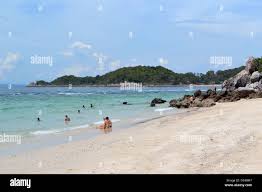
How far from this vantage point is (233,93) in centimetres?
6303

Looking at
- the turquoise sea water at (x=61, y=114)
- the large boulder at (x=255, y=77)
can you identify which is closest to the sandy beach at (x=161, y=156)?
the turquoise sea water at (x=61, y=114)

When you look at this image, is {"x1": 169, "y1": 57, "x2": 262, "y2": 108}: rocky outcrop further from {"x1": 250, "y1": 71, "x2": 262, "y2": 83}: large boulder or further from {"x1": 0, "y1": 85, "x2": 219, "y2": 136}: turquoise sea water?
{"x1": 0, "y1": 85, "x2": 219, "y2": 136}: turquoise sea water

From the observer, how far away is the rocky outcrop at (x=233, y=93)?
59.0 meters

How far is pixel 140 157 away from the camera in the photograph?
16703 millimetres

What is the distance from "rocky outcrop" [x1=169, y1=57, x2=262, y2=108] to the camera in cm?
5897

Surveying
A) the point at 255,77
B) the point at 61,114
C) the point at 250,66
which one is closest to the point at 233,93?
the point at 61,114

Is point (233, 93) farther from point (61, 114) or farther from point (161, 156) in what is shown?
point (161, 156)

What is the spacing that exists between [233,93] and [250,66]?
31.6 meters

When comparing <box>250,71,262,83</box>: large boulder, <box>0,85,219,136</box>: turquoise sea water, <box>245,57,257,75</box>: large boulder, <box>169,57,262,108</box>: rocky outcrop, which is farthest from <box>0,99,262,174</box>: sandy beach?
<box>245,57,257,75</box>: large boulder

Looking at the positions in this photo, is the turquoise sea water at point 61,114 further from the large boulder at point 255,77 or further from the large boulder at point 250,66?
the large boulder at point 250,66
